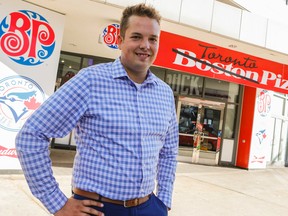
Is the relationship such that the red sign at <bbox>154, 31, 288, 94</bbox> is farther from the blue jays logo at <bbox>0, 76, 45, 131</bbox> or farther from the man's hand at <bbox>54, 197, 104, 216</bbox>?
the man's hand at <bbox>54, 197, 104, 216</bbox>

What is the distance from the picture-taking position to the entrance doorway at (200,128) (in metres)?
9.50

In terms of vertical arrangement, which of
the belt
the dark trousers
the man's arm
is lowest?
the dark trousers

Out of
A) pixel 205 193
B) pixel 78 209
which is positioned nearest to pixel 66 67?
pixel 205 193

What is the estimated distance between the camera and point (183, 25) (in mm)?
5895

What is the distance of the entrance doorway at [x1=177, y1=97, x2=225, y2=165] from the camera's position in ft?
31.2

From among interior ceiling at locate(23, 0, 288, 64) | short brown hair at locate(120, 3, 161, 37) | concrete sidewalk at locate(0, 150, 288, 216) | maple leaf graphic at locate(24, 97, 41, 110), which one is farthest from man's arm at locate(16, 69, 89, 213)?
maple leaf graphic at locate(24, 97, 41, 110)

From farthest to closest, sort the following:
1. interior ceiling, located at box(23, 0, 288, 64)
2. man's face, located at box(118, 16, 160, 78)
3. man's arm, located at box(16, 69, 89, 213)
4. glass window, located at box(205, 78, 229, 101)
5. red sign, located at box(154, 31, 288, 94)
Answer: glass window, located at box(205, 78, 229, 101), red sign, located at box(154, 31, 288, 94), interior ceiling, located at box(23, 0, 288, 64), man's face, located at box(118, 16, 160, 78), man's arm, located at box(16, 69, 89, 213)

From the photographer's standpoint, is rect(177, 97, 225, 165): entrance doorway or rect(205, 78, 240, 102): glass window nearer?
rect(177, 97, 225, 165): entrance doorway

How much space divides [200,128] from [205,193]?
4.17 metres

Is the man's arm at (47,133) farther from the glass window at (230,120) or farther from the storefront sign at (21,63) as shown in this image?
the glass window at (230,120)

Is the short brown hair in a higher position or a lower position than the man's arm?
higher

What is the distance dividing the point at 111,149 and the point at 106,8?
436 cm

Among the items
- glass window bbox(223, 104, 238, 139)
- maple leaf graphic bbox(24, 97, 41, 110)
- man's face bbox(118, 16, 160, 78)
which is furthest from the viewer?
glass window bbox(223, 104, 238, 139)

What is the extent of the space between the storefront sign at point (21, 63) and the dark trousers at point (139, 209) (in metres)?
4.18
